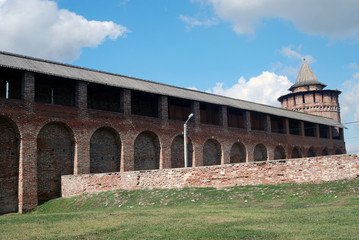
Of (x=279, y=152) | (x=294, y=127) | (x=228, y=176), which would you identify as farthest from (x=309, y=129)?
(x=228, y=176)

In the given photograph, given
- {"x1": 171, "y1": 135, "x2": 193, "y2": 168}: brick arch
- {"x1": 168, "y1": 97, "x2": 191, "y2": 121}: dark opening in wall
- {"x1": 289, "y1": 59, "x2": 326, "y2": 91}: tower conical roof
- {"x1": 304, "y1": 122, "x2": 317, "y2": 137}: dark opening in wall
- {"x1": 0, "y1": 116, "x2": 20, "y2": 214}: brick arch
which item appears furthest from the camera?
{"x1": 289, "y1": 59, "x2": 326, "y2": 91}: tower conical roof

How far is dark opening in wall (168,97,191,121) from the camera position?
27.6 m

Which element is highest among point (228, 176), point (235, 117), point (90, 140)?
point (235, 117)

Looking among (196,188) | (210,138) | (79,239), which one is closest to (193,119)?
(210,138)

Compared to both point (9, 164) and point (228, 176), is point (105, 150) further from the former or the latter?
point (228, 176)

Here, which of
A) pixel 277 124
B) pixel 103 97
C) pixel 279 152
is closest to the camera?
pixel 103 97

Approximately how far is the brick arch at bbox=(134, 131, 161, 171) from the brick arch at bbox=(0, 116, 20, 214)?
7495 mm

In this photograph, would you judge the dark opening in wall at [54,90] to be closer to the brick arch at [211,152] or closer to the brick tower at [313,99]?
the brick arch at [211,152]

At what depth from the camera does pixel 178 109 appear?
28.0 metres

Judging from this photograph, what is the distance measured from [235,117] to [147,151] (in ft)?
34.6

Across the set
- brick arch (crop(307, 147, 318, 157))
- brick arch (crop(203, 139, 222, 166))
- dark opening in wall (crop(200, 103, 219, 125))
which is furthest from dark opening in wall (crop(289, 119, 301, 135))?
brick arch (crop(203, 139, 222, 166))

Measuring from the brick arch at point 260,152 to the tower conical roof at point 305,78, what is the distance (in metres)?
19.4

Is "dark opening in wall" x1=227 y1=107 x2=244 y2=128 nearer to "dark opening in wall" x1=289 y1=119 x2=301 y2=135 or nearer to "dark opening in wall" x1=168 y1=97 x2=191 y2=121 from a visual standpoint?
"dark opening in wall" x1=168 y1=97 x2=191 y2=121

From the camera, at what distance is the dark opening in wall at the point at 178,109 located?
27578mm
